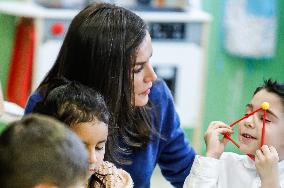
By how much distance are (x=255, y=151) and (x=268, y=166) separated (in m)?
0.07

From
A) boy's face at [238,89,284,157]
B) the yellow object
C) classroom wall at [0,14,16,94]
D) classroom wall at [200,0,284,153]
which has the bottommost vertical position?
classroom wall at [200,0,284,153]

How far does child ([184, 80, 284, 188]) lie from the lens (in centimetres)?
173

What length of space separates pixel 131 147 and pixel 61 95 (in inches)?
15.5

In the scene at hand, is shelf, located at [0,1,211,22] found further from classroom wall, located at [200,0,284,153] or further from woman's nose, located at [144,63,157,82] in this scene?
woman's nose, located at [144,63,157,82]

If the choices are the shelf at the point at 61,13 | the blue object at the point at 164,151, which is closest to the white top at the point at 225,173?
the blue object at the point at 164,151

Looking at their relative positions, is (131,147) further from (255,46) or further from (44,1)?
(255,46)

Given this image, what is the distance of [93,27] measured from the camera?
170 cm

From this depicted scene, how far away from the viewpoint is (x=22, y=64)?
3432 millimetres

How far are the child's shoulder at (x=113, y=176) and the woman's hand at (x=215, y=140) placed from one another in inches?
10.2

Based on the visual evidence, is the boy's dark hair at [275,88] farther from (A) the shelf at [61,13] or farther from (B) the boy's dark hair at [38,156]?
(A) the shelf at [61,13]

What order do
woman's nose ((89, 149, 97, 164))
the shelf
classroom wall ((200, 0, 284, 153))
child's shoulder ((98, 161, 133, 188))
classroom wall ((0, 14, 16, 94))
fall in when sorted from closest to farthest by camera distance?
woman's nose ((89, 149, 97, 164))
child's shoulder ((98, 161, 133, 188))
the shelf
classroom wall ((0, 14, 16, 94))
classroom wall ((200, 0, 284, 153))

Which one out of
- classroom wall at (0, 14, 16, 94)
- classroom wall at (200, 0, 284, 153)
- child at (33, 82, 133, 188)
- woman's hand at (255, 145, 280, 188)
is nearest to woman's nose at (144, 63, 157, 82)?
child at (33, 82, 133, 188)

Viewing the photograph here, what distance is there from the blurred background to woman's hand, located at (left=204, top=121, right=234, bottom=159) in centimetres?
159

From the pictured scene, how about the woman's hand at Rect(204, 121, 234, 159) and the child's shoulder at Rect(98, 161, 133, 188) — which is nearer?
the child's shoulder at Rect(98, 161, 133, 188)
